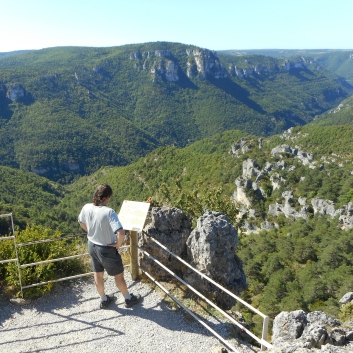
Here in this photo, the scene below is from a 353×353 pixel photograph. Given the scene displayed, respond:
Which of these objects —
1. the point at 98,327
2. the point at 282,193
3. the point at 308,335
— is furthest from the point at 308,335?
the point at 282,193

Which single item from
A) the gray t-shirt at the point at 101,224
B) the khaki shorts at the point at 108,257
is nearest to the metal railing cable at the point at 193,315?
the khaki shorts at the point at 108,257

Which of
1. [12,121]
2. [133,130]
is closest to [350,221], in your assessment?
[133,130]

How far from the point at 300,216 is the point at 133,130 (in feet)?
471

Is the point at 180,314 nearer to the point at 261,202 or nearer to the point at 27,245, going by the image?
the point at 27,245

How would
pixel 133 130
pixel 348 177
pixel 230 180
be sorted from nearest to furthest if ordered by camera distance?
pixel 348 177, pixel 230 180, pixel 133 130

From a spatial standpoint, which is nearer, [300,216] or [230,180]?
[300,216]

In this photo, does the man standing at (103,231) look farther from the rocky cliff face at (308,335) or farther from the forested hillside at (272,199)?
the forested hillside at (272,199)

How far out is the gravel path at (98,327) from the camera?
5.60 metres

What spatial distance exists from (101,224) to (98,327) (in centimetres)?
207

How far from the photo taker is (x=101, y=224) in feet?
19.1

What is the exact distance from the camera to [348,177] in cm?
5262

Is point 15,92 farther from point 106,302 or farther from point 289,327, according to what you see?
point 289,327

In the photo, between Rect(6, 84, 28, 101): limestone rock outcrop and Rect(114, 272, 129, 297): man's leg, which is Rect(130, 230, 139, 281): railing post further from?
Rect(6, 84, 28, 101): limestone rock outcrop

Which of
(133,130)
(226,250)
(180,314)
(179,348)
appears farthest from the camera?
(133,130)
